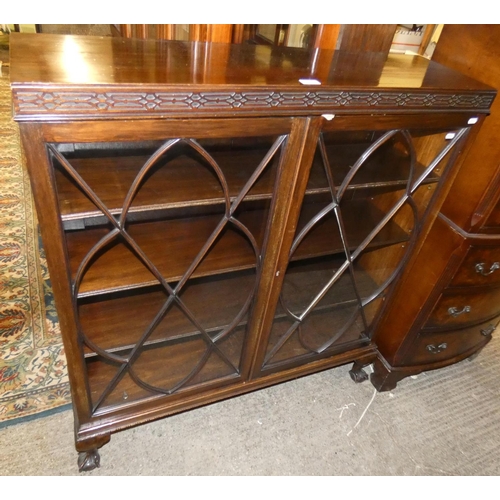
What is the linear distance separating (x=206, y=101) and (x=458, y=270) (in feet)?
2.74

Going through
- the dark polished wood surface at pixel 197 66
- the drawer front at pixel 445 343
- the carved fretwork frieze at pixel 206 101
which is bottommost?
the drawer front at pixel 445 343

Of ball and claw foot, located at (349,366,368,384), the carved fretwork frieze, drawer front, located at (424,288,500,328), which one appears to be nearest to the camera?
the carved fretwork frieze

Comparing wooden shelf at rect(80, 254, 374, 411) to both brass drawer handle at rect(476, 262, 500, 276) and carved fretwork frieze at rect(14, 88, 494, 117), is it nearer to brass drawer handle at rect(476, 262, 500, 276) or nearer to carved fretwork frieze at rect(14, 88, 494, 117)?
brass drawer handle at rect(476, 262, 500, 276)

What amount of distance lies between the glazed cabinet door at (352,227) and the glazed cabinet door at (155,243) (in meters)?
0.12

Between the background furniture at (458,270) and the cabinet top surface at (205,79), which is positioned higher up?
the cabinet top surface at (205,79)

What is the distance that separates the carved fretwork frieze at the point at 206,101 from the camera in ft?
1.77

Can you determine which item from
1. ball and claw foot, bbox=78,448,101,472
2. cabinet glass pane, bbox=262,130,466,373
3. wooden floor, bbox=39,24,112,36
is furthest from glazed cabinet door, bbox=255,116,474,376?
wooden floor, bbox=39,24,112,36

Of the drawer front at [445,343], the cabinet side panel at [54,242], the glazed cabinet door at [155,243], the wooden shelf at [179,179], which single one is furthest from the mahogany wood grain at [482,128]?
the cabinet side panel at [54,242]

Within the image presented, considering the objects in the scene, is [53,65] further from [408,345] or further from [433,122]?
[408,345]

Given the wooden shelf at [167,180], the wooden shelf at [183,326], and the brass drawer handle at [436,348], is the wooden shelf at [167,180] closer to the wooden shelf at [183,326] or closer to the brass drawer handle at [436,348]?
the wooden shelf at [183,326]

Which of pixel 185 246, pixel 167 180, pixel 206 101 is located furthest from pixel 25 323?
pixel 206 101

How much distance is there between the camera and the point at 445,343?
1.29 meters

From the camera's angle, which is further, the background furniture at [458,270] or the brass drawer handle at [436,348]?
the brass drawer handle at [436,348]

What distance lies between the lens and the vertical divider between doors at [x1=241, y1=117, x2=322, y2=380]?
733 mm
